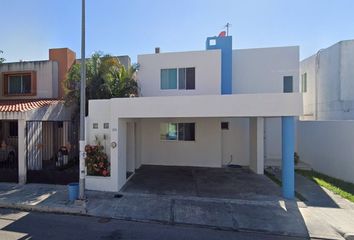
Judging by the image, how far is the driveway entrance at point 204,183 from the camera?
950cm

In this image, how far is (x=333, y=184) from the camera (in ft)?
35.6

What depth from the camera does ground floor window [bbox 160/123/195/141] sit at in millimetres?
14492

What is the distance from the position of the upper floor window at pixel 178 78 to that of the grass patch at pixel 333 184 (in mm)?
7431

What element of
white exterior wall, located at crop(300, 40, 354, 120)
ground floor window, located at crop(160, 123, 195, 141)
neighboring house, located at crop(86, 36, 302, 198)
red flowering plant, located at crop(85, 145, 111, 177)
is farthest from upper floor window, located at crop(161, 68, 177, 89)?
white exterior wall, located at crop(300, 40, 354, 120)

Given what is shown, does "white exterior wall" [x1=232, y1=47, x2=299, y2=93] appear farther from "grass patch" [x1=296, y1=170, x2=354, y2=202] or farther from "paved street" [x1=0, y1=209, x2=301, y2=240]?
"paved street" [x1=0, y1=209, x2=301, y2=240]

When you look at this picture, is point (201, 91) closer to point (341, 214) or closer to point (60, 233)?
point (341, 214)

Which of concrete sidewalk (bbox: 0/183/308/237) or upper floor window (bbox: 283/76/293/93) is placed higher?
upper floor window (bbox: 283/76/293/93)

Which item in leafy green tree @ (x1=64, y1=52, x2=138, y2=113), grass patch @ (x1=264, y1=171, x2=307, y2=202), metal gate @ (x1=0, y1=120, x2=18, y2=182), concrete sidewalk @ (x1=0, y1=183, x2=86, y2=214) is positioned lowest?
grass patch @ (x1=264, y1=171, x2=307, y2=202)

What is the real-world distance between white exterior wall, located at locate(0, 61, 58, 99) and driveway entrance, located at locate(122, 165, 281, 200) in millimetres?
7877

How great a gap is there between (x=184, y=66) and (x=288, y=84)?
640cm

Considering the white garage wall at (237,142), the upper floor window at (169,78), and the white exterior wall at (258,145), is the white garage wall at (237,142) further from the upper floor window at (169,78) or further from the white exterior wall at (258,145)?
the upper floor window at (169,78)

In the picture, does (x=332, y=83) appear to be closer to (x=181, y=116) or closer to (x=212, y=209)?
(x=181, y=116)

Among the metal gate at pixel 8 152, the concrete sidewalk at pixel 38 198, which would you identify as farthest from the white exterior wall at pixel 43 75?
the concrete sidewalk at pixel 38 198

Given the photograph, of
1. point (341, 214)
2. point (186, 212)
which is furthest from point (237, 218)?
point (341, 214)
